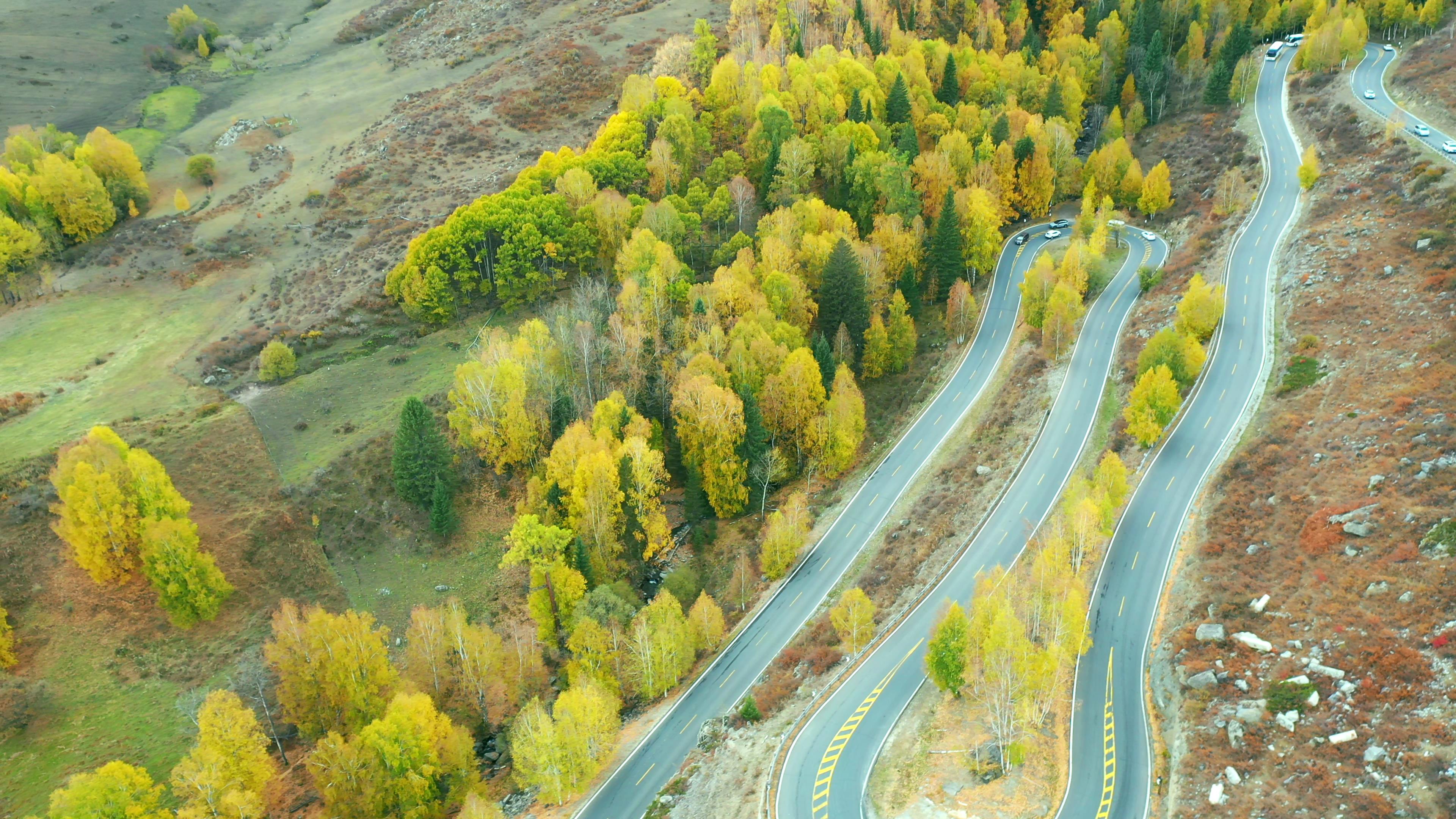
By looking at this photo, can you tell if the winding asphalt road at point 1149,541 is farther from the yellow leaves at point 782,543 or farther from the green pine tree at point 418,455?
the green pine tree at point 418,455

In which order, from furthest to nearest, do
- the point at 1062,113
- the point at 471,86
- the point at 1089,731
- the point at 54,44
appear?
the point at 54,44
the point at 471,86
the point at 1062,113
the point at 1089,731

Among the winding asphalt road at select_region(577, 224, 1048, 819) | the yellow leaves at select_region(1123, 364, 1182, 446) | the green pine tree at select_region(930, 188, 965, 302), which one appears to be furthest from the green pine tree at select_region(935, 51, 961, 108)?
the yellow leaves at select_region(1123, 364, 1182, 446)

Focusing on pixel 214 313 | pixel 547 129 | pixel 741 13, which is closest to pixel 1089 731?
pixel 214 313

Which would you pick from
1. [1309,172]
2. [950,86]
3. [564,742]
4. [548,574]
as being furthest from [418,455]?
[1309,172]

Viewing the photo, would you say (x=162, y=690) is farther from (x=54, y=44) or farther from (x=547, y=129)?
(x=54, y=44)

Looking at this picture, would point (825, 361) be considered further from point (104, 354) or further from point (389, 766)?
point (104, 354)
